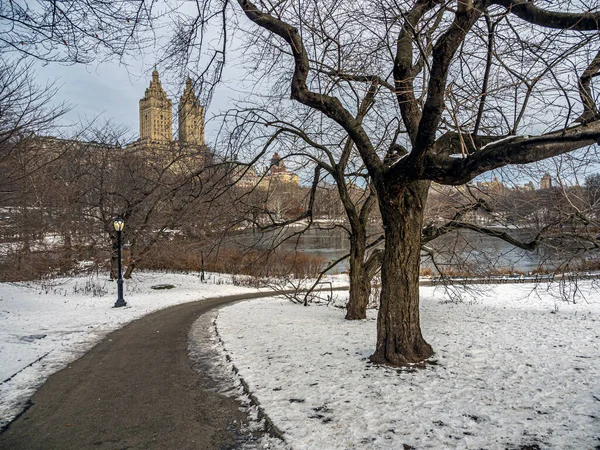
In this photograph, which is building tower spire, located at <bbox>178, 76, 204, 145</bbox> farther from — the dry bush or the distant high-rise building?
the dry bush

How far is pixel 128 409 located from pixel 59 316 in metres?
8.53

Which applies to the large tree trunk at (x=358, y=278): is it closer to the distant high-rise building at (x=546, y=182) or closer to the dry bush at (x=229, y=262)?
the distant high-rise building at (x=546, y=182)

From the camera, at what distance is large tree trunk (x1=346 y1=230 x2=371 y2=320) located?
34.2ft

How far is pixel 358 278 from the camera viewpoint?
10547mm

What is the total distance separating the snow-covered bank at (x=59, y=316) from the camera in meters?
6.38

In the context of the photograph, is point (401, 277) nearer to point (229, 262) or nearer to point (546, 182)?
point (546, 182)

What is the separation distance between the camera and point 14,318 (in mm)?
11445

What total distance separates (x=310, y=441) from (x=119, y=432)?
82.2 inches

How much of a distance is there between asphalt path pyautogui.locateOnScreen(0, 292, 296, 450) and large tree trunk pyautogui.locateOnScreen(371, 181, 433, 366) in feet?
7.68

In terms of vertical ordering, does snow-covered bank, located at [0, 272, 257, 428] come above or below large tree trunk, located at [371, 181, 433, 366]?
below

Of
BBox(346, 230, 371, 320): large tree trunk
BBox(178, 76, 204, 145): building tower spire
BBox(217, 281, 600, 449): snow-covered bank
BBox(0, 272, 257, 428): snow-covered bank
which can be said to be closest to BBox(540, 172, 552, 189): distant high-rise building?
BBox(217, 281, 600, 449): snow-covered bank

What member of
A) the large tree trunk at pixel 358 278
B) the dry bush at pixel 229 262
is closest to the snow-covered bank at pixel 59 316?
the dry bush at pixel 229 262

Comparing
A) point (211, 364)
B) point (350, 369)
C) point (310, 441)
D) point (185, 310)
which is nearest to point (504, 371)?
point (350, 369)

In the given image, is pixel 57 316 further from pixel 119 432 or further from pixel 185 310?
pixel 119 432
